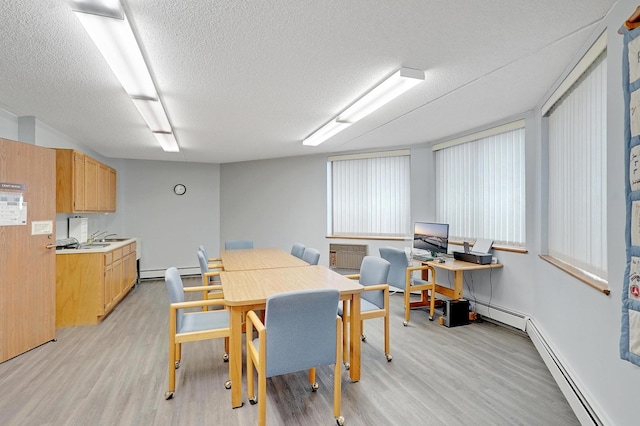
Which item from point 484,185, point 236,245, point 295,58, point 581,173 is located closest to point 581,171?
point 581,173

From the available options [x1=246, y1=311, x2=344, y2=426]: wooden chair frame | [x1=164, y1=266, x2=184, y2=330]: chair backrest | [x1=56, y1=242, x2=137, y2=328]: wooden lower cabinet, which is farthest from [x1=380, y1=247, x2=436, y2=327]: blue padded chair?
[x1=56, y1=242, x2=137, y2=328]: wooden lower cabinet

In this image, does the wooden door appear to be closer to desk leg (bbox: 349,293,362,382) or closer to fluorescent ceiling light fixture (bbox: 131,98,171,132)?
fluorescent ceiling light fixture (bbox: 131,98,171,132)

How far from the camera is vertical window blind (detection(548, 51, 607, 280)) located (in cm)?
219

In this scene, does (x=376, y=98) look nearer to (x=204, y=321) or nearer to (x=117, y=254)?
(x=204, y=321)

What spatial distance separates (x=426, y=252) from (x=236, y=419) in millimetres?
3347

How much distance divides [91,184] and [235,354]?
13.0ft

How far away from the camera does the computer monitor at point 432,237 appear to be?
4207 mm

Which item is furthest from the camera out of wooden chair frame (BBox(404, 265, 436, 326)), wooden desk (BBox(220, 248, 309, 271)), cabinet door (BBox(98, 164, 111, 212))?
cabinet door (BBox(98, 164, 111, 212))

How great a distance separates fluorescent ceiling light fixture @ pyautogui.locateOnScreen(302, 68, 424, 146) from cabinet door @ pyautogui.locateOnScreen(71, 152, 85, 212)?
315 cm

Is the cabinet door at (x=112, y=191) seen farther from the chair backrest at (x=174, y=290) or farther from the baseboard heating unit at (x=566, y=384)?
the baseboard heating unit at (x=566, y=384)

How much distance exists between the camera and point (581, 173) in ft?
8.19

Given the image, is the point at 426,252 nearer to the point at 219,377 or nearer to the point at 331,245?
the point at 331,245

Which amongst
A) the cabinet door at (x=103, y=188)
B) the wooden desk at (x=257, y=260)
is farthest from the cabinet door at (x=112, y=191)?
the wooden desk at (x=257, y=260)

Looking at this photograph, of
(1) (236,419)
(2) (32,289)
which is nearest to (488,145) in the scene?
(1) (236,419)
